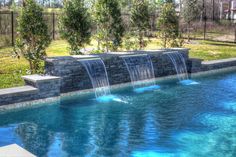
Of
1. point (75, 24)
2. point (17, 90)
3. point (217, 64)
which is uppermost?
point (75, 24)

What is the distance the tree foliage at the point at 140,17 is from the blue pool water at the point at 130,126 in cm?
612

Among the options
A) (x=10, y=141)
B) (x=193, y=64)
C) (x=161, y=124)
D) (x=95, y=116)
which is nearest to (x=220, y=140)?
(x=161, y=124)

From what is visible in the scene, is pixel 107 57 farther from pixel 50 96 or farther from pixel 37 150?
pixel 37 150

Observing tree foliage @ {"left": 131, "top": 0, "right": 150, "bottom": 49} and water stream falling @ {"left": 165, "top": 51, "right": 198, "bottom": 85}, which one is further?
tree foliage @ {"left": 131, "top": 0, "right": 150, "bottom": 49}

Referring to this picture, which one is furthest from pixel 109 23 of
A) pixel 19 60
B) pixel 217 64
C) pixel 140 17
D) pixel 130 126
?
pixel 130 126

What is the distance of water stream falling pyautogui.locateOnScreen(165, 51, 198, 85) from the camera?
1698 centimetres

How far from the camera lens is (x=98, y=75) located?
13.6 metres

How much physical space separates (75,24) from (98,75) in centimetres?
286

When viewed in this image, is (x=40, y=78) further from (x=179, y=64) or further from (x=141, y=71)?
(x=179, y=64)

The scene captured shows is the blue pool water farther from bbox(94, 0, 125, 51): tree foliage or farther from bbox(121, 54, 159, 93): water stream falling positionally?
bbox(94, 0, 125, 51): tree foliage

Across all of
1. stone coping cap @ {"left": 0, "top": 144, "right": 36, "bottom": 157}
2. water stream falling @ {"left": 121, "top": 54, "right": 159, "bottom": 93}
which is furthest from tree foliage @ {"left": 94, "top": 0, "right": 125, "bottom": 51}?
stone coping cap @ {"left": 0, "top": 144, "right": 36, "bottom": 157}

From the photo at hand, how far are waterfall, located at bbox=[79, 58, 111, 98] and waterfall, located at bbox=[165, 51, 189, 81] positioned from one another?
4352mm

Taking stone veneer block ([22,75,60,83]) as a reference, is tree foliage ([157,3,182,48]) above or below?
above

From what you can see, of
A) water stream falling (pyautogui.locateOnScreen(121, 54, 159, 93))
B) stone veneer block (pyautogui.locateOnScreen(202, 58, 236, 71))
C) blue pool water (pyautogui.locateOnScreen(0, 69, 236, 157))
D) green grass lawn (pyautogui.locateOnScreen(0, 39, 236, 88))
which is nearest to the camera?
blue pool water (pyautogui.locateOnScreen(0, 69, 236, 157))
